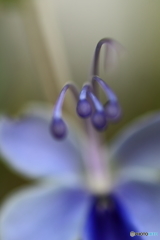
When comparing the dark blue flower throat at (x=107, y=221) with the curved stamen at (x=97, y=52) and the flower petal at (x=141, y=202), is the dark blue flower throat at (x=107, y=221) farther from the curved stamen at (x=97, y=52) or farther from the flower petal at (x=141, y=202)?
the curved stamen at (x=97, y=52)

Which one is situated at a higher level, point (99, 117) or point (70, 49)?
point (70, 49)

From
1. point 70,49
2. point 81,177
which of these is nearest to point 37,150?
point 81,177

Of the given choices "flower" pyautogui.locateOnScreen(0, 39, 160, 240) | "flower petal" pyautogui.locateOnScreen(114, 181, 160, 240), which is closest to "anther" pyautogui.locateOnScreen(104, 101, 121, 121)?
"flower" pyautogui.locateOnScreen(0, 39, 160, 240)

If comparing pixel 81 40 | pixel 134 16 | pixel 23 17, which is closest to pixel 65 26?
pixel 81 40

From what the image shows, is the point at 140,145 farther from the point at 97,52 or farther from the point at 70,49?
the point at 70,49

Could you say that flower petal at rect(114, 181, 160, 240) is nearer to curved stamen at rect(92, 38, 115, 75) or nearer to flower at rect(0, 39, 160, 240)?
flower at rect(0, 39, 160, 240)

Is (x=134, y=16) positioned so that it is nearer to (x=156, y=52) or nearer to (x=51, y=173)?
(x=156, y=52)
